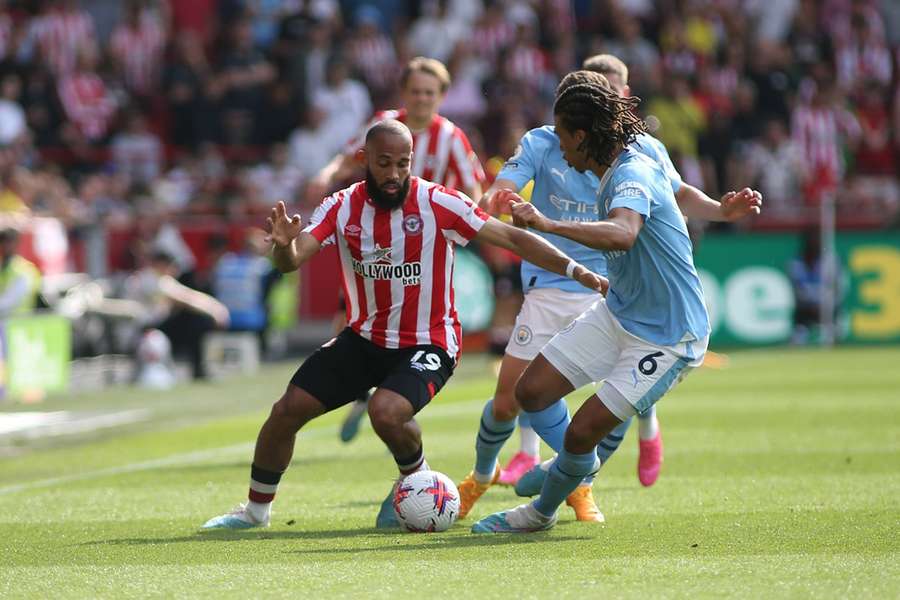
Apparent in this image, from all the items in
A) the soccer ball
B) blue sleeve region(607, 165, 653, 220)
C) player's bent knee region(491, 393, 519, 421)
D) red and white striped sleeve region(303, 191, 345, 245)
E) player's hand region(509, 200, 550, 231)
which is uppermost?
blue sleeve region(607, 165, 653, 220)

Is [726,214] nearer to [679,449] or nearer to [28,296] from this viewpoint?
[679,449]

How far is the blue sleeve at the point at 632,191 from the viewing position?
22.1 ft

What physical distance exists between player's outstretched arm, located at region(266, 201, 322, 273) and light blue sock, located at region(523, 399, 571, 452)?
1498 millimetres

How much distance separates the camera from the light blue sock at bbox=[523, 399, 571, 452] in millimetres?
8117

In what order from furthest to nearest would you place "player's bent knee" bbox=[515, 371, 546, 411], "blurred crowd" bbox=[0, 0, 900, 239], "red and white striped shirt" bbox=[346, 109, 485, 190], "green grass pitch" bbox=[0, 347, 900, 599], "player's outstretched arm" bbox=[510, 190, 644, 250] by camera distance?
"blurred crowd" bbox=[0, 0, 900, 239]
"red and white striped shirt" bbox=[346, 109, 485, 190]
"player's bent knee" bbox=[515, 371, 546, 411]
"player's outstretched arm" bbox=[510, 190, 644, 250]
"green grass pitch" bbox=[0, 347, 900, 599]

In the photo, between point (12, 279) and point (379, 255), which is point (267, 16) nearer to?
point (12, 279)

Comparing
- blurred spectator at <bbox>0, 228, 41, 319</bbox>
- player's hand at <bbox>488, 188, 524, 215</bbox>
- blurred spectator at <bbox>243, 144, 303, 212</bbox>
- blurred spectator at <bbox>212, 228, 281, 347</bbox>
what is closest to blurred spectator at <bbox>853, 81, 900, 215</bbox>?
blurred spectator at <bbox>243, 144, 303, 212</bbox>

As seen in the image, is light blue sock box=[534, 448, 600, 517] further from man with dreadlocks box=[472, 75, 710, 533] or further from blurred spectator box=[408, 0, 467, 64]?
blurred spectator box=[408, 0, 467, 64]

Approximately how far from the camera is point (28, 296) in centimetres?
1700

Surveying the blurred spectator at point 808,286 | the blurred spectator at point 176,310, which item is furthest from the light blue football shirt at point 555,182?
the blurred spectator at point 808,286

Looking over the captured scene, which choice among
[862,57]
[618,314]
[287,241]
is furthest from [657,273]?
[862,57]

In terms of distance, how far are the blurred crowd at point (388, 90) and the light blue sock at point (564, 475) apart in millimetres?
14312

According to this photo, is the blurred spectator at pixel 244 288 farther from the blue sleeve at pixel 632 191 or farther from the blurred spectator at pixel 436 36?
the blue sleeve at pixel 632 191

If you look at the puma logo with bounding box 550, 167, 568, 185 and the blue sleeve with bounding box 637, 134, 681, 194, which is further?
the puma logo with bounding box 550, 167, 568, 185
